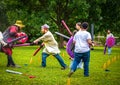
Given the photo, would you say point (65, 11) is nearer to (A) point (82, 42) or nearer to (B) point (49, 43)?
(B) point (49, 43)

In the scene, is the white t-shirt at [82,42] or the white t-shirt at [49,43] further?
the white t-shirt at [49,43]

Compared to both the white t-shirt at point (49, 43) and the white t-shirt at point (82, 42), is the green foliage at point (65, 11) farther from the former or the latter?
the white t-shirt at point (82, 42)

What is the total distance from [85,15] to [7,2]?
9.08m

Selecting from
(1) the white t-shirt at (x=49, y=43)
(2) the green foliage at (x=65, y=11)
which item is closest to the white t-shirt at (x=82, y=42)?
(1) the white t-shirt at (x=49, y=43)

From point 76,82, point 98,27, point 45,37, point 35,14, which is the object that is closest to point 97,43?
point 98,27

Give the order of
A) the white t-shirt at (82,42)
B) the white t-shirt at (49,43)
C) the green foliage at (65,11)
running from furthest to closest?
the green foliage at (65,11)
the white t-shirt at (49,43)
the white t-shirt at (82,42)

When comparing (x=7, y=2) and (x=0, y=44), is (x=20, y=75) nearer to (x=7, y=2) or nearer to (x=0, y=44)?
(x=0, y=44)

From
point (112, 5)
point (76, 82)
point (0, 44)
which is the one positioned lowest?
point (76, 82)

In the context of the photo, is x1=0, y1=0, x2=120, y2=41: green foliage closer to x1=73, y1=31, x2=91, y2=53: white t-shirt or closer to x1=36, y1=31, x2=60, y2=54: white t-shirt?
x1=36, y1=31, x2=60, y2=54: white t-shirt

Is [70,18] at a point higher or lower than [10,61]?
higher

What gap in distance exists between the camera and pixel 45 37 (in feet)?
54.5

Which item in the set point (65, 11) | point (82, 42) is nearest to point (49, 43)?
point (82, 42)

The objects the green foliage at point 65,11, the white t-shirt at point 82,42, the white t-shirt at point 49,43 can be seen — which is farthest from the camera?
the green foliage at point 65,11

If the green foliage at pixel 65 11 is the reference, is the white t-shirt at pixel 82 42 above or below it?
below
